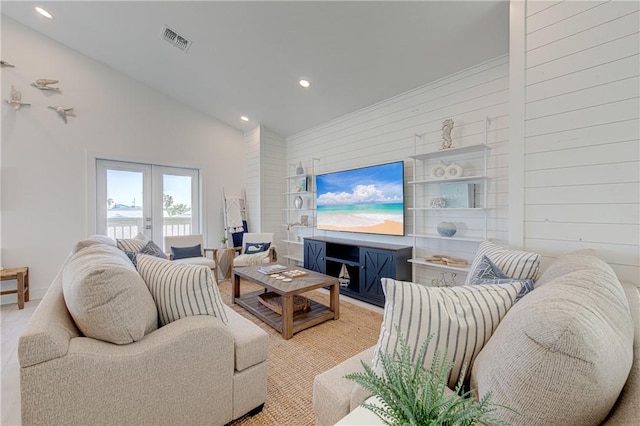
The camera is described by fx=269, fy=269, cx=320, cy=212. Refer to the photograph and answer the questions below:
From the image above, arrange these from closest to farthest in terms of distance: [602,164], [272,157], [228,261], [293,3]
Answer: [602,164]
[293,3]
[228,261]
[272,157]

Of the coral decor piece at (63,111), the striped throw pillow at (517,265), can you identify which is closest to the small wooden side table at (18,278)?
the coral decor piece at (63,111)

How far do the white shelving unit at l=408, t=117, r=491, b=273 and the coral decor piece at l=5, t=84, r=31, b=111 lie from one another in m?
5.07

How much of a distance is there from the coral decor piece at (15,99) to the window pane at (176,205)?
6.12 feet

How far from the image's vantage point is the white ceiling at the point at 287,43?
2486mm

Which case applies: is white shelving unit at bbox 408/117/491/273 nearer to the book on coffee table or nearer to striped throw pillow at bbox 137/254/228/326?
the book on coffee table

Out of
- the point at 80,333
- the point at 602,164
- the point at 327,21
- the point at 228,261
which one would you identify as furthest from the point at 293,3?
the point at 228,261

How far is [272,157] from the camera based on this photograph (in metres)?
5.35

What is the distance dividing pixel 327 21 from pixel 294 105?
1746 millimetres

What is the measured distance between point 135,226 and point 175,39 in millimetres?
2954

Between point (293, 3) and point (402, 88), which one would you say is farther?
point (402, 88)

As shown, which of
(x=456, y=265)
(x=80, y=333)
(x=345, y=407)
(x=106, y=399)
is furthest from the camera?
(x=456, y=265)

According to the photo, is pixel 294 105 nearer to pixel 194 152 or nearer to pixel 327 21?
pixel 327 21

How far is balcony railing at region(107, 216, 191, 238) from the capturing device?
4.32m

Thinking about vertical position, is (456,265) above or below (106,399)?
above
